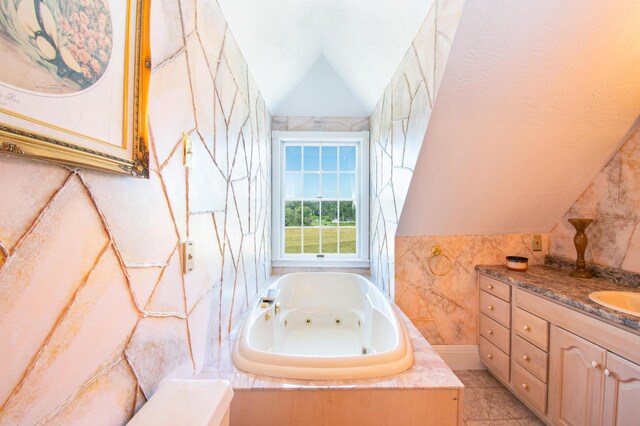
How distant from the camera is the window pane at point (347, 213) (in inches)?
125

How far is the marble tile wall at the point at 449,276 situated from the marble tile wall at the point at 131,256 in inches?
58.4

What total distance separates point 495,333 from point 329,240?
175 centimetres

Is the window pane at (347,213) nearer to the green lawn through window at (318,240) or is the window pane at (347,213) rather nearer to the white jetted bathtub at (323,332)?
the green lawn through window at (318,240)

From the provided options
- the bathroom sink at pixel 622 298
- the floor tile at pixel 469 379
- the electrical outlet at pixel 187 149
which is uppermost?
the electrical outlet at pixel 187 149

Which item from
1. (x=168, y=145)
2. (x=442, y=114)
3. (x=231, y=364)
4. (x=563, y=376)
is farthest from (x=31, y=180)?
(x=563, y=376)

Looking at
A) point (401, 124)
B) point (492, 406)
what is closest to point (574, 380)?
point (492, 406)

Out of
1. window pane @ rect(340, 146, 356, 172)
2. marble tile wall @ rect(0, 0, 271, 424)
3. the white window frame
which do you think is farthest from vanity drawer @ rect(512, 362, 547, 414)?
window pane @ rect(340, 146, 356, 172)

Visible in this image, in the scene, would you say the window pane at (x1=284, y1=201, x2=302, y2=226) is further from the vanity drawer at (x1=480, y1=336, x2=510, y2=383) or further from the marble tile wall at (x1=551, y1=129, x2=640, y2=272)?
the marble tile wall at (x1=551, y1=129, x2=640, y2=272)

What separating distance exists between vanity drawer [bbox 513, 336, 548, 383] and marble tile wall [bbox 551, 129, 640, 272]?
0.77 metres

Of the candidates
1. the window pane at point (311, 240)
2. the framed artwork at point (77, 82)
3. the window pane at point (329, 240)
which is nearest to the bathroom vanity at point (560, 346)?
the window pane at point (329, 240)

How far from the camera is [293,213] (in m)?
3.18

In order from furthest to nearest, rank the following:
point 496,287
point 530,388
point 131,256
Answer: point 496,287, point 530,388, point 131,256

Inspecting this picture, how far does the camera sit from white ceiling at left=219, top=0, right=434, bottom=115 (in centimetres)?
162

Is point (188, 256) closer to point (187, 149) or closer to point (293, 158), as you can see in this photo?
point (187, 149)
